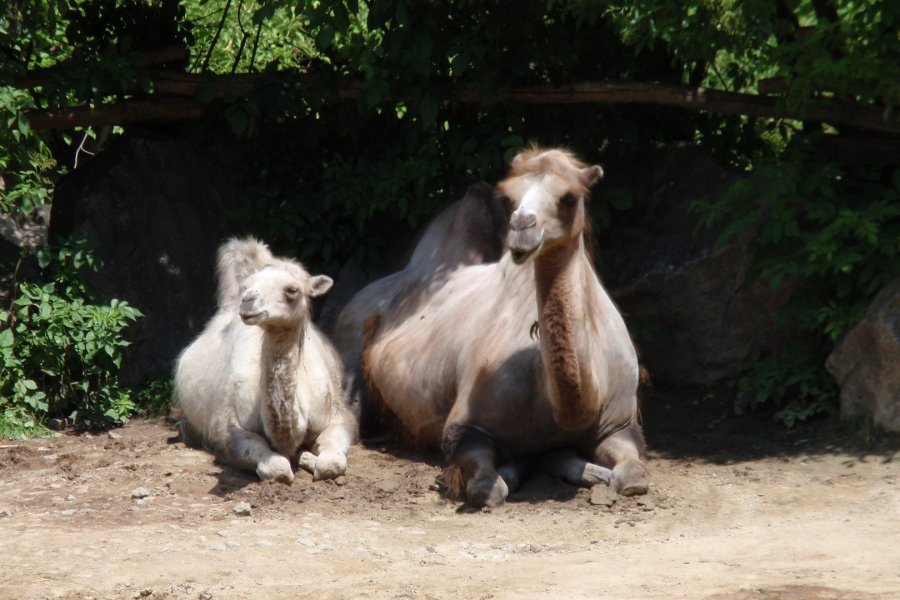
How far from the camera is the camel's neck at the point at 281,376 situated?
23.0ft

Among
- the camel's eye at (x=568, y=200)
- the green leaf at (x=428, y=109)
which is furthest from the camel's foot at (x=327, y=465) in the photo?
the green leaf at (x=428, y=109)

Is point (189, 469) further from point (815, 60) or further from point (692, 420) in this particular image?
point (815, 60)

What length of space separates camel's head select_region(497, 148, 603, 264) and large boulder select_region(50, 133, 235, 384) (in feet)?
10.8

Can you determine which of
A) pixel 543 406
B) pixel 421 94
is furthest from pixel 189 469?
pixel 421 94

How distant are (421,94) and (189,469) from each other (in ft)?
9.32

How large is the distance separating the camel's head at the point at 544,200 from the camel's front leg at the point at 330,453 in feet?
5.56

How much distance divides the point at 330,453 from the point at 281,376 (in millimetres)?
530

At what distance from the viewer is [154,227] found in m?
9.27

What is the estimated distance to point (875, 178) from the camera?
755 centimetres

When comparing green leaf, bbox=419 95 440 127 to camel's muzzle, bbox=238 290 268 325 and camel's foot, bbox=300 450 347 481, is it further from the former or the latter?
camel's foot, bbox=300 450 347 481

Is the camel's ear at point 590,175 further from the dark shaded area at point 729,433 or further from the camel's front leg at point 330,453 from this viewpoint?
the camel's front leg at point 330,453

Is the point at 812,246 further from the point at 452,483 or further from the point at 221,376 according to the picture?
the point at 221,376

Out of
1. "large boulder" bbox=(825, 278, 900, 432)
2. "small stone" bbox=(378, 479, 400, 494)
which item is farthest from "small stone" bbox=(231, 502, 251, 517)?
"large boulder" bbox=(825, 278, 900, 432)

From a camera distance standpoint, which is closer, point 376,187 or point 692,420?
point 692,420
